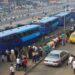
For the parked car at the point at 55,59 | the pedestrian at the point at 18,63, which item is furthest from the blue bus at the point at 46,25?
the pedestrian at the point at 18,63

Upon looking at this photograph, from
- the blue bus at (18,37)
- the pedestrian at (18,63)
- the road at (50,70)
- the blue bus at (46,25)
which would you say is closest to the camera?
the pedestrian at (18,63)

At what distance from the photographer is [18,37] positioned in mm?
30156

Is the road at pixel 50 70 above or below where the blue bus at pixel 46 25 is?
above

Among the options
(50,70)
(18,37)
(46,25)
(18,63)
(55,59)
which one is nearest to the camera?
(18,63)

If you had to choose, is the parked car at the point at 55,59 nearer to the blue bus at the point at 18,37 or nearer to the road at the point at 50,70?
the road at the point at 50,70

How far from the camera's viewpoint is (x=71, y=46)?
1249 inches

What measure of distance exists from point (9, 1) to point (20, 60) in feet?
407

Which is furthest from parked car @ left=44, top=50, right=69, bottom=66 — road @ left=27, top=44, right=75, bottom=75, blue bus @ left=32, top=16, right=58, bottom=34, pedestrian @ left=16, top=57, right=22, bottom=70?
blue bus @ left=32, top=16, right=58, bottom=34

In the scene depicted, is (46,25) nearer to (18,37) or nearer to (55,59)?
(18,37)

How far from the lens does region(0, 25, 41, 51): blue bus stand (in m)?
27.1

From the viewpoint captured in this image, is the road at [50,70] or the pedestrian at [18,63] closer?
the pedestrian at [18,63]

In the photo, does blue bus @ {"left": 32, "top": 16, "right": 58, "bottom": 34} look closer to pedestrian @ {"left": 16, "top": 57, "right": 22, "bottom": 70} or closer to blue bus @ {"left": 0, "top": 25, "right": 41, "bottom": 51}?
blue bus @ {"left": 0, "top": 25, "right": 41, "bottom": 51}

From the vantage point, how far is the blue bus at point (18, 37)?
27.1 meters

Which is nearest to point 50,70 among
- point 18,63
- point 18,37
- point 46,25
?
point 18,63
